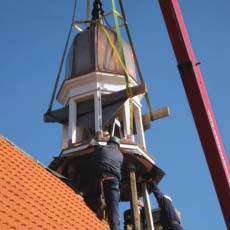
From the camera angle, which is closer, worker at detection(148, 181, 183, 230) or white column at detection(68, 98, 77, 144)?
worker at detection(148, 181, 183, 230)

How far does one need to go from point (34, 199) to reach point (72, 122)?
6.34 metres

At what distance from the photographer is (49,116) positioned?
51.4 feet

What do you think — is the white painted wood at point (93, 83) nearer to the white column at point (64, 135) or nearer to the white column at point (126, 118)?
the white column at point (126, 118)

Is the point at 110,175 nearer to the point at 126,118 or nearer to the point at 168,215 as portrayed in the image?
the point at 168,215

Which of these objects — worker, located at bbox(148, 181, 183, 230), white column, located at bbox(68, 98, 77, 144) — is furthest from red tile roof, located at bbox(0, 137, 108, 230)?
white column, located at bbox(68, 98, 77, 144)

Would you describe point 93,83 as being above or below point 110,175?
above

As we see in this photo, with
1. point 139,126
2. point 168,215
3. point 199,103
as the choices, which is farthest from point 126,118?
point 199,103

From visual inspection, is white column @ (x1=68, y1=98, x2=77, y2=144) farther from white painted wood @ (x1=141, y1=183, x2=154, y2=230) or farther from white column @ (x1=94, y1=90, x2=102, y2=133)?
white painted wood @ (x1=141, y1=183, x2=154, y2=230)

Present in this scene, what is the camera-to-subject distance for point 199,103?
682cm

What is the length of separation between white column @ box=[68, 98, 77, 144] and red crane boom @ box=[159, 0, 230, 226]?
24.8 feet

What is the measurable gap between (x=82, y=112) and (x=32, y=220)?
7.69 m

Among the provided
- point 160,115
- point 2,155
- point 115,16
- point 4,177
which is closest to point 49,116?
point 160,115

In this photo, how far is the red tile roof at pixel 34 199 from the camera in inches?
301

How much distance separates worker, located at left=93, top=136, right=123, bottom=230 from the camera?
31.0ft
